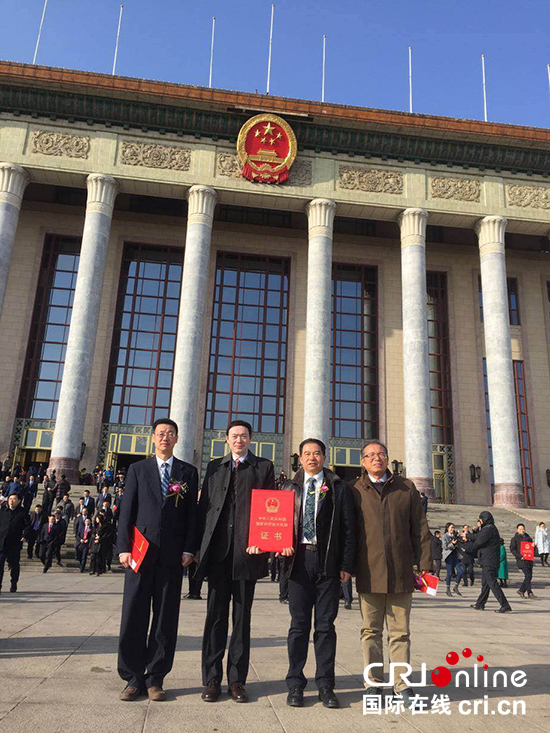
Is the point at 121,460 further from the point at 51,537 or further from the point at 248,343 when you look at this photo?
the point at 51,537

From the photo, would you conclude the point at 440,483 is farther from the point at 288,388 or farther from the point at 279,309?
the point at 279,309

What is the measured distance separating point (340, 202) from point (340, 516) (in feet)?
77.8

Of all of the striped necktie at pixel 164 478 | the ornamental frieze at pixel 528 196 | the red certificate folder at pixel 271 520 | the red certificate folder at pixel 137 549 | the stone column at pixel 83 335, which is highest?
the ornamental frieze at pixel 528 196

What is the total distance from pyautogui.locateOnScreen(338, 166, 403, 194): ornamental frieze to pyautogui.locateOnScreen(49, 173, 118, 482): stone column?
420 inches

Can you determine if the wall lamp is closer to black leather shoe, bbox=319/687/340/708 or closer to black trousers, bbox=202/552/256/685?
black trousers, bbox=202/552/256/685

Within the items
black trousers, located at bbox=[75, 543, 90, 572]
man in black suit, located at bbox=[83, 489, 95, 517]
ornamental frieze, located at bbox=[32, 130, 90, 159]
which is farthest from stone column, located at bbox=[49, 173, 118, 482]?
black trousers, located at bbox=[75, 543, 90, 572]

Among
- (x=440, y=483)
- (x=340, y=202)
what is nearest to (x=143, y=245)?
(x=340, y=202)

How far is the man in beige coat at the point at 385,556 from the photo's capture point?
14.1ft

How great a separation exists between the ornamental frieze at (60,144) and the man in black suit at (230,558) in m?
24.5

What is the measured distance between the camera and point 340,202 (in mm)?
26297

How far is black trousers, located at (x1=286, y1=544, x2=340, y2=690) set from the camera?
13.1 feet

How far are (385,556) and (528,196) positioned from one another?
27401mm

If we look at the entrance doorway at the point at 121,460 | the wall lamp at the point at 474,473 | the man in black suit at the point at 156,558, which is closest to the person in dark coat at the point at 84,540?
the man in black suit at the point at 156,558

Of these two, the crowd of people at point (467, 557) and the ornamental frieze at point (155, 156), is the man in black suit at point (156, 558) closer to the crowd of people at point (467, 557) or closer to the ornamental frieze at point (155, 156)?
the crowd of people at point (467, 557)
